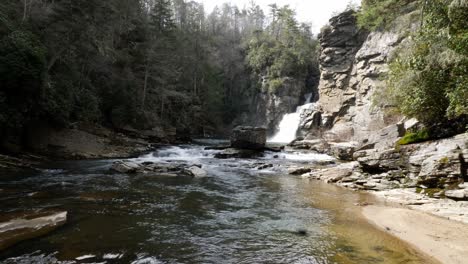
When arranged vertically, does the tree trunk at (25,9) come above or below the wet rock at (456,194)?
above

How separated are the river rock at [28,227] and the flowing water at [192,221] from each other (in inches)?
9.6

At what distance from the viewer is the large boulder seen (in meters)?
25.2

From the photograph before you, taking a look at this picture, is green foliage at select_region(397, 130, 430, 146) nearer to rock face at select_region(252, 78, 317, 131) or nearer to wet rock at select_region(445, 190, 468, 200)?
wet rock at select_region(445, 190, 468, 200)

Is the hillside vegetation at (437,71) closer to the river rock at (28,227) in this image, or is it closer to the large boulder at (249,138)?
the large boulder at (249,138)

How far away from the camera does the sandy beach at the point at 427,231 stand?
21.9ft

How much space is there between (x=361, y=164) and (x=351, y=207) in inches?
186

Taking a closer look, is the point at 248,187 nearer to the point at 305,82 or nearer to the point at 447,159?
the point at 447,159

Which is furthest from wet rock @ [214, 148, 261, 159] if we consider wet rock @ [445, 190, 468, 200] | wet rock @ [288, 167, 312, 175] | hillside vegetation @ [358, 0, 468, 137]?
wet rock @ [445, 190, 468, 200]

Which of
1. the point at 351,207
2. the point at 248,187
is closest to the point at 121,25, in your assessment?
the point at 248,187

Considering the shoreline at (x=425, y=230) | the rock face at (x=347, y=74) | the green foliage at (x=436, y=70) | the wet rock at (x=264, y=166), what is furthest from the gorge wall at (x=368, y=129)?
the wet rock at (x=264, y=166)

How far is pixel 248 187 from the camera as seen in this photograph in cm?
1362

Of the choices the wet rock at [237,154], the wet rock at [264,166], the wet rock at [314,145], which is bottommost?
the wet rock at [264,166]

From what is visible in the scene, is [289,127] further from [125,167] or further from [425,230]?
[425,230]

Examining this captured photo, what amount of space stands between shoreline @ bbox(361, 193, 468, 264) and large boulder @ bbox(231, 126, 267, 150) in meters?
15.1
